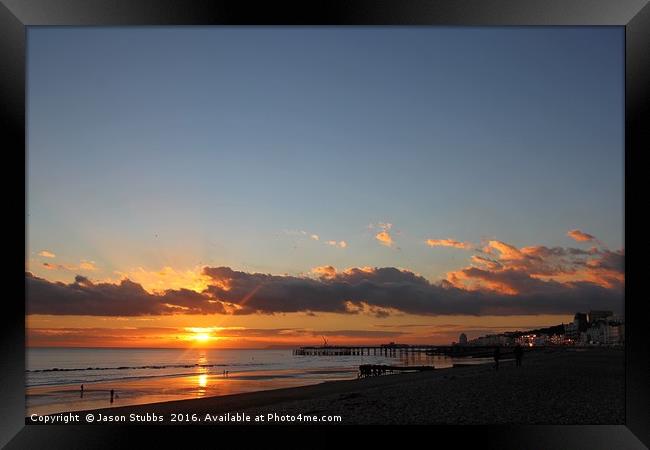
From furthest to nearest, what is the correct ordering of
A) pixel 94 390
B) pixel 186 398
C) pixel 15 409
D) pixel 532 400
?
pixel 94 390 → pixel 186 398 → pixel 532 400 → pixel 15 409

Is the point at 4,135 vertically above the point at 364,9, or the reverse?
the point at 364,9

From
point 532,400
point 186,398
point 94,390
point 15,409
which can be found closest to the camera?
point 15,409

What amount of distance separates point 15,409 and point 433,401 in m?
7.13

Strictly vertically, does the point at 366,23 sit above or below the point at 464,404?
above

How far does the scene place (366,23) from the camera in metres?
5.64

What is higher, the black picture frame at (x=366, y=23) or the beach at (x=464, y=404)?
the black picture frame at (x=366, y=23)

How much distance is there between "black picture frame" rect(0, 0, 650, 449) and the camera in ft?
17.6

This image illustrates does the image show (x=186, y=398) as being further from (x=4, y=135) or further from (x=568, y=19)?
(x=568, y=19)

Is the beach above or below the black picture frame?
below

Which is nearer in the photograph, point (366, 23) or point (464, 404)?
point (366, 23)

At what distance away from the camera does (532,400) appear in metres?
10.4

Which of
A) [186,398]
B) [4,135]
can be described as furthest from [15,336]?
[186,398]

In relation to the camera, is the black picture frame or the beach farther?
the beach

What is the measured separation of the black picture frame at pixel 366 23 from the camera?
212 inches
